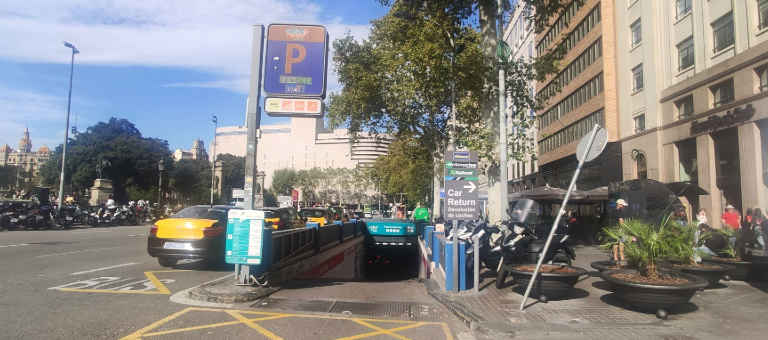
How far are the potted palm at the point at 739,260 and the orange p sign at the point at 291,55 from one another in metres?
8.17

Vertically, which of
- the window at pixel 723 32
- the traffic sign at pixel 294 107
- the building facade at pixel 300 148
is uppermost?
the building facade at pixel 300 148

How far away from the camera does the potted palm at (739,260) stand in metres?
8.38


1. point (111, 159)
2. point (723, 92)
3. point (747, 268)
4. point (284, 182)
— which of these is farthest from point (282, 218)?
point (284, 182)

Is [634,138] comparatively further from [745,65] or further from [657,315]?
[657,315]

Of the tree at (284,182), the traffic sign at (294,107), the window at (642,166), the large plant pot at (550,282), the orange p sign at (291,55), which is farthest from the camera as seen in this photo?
the tree at (284,182)

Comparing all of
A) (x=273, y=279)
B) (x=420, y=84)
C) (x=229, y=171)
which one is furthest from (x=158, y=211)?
(x=229, y=171)

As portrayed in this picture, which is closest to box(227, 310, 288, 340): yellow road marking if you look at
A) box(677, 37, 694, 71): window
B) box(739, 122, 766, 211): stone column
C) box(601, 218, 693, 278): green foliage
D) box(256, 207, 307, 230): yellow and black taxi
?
box(601, 218, 693, 278): green foliage

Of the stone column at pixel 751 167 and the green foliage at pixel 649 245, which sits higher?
the stone column at pixel 751 167

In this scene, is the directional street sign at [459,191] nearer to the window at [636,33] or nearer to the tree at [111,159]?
the window at [636,33]

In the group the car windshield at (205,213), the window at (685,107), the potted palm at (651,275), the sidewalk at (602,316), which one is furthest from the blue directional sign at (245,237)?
the window at (685,107)

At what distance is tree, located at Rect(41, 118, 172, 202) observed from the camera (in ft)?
167

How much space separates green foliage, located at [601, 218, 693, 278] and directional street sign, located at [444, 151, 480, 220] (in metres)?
2.43

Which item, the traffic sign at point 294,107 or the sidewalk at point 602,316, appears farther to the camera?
the traffic sign at point 294,107

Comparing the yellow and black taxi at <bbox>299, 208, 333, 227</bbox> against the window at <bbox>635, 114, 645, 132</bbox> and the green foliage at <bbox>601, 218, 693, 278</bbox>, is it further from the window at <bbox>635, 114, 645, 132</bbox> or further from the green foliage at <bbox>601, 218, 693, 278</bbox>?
the window at <bbox>635, 114, 645, 132</bbox>
